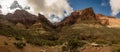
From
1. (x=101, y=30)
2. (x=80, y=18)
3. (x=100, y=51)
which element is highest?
(x=80, y=18)

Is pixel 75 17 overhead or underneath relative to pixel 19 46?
overhead

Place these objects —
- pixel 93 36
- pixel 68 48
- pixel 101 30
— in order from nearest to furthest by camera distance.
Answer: pixel 68 48
pixel 93 36
pixel 101 30

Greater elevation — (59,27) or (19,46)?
(59,27)

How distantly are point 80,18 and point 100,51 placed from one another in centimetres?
11345

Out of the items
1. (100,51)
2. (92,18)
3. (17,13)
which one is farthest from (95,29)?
(100,51)

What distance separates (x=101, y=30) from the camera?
150 meters

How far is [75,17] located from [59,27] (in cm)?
Answer: 1463

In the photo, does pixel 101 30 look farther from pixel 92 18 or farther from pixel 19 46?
pixel 19 46

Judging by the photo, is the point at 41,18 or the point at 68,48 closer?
the point at 68,48

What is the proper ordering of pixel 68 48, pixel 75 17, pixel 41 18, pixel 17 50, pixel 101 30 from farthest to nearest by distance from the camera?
pixel 75 17
pixel 41 18
pixel 101 30
pixel 68 48
pixel 17 50

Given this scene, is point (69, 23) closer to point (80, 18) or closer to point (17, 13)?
point (80, 18)

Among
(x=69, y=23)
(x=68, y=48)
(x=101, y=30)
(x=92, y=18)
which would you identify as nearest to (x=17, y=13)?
(x=69, y=23)

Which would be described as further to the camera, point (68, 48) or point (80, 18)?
point (80, 18)

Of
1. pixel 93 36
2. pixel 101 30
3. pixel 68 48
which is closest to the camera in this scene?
pixel 68 48
